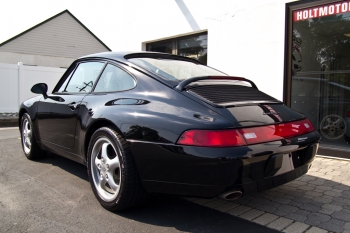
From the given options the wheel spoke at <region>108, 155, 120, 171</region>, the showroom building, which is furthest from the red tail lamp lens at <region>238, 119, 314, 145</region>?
the showroom building

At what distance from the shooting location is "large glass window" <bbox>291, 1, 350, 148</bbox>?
17.9 ft

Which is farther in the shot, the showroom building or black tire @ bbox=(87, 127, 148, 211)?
the showroom building

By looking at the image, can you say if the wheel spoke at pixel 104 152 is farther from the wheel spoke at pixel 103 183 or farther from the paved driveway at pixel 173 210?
the paved driveway at pixel 173 210

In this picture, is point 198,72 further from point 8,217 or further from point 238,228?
point 8,217

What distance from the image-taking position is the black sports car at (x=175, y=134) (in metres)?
2.23

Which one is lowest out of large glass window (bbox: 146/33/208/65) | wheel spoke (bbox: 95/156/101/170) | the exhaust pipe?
the exhaust pipe

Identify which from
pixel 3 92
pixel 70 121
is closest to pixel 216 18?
pixel 70 121

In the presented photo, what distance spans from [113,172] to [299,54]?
4.56 meters

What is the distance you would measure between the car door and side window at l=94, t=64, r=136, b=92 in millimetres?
142

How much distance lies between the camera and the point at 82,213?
2801 millimetres

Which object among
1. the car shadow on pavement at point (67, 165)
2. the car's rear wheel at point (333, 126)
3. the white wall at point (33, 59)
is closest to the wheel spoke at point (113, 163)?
the car shadow on pavement at point (67, 165)

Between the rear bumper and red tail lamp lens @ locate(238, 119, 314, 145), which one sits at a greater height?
red tail lamp lens @ locate(238, 119, 314, 145)

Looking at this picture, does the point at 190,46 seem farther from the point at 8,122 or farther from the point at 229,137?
the point at 8,122

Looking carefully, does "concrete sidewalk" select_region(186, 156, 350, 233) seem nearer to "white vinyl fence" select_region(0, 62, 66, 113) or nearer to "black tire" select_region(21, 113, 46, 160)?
"black tire" select_region(21, 113, 46, 160)
